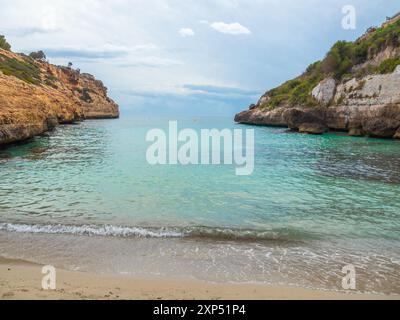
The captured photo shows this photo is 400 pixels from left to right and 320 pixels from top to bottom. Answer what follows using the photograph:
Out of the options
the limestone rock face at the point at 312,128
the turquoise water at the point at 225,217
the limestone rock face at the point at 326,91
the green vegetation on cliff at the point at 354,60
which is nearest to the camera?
the turquoise water at the point at 225,217

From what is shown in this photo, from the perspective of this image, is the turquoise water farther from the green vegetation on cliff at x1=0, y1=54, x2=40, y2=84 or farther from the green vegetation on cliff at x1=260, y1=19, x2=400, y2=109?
the green vegetation on cliff at x1=260, y1=19, x2=400, y2=109

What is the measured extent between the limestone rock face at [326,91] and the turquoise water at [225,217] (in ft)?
150

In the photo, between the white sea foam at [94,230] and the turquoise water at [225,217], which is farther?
the white sea foam at [94,230]

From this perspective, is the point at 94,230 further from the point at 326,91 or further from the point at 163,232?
the point at 326,91

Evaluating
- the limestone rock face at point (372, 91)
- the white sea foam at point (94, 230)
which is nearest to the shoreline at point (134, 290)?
the white sea foam at point (94, 230)

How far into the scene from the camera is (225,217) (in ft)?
40.4

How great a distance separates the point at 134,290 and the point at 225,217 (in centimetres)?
602

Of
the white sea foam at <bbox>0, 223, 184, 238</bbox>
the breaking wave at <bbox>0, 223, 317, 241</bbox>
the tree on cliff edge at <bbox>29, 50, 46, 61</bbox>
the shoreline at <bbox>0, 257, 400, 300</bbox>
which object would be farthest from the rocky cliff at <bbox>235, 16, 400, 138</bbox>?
the tree on cliff edge at <bbox>29, 50, 46, 61</bbox>

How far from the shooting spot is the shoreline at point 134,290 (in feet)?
20.7

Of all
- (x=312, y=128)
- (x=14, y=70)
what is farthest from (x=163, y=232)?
(x=14, y=70)

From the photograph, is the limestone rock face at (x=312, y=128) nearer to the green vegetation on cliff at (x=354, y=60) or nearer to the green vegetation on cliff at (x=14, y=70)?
the green vegetation on cliff at (x=354, y=60)

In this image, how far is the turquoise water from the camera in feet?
27.8

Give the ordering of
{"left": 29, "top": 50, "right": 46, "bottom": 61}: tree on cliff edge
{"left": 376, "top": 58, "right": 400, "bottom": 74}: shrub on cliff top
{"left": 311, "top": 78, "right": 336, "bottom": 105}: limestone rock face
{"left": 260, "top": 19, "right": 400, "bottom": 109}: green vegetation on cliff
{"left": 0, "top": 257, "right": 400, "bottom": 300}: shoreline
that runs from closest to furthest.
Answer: {"left": 0, "top": 257, "right": 400, "bottom": 300}: shoreline < {"left": 376, "top": 58, "right": 400, "bottom": 74}: shrub on cliff top < {"left": 260, "top": 19, "right": 400, "bottom": 109}: green vegetation on cliff < {"left": 311, "top": 78, "right": 336, "bottom": 105}: limestone rock face < {"left": 29, "top": 50, "right": 46, "bottom": 61}: tree on cliff edge
